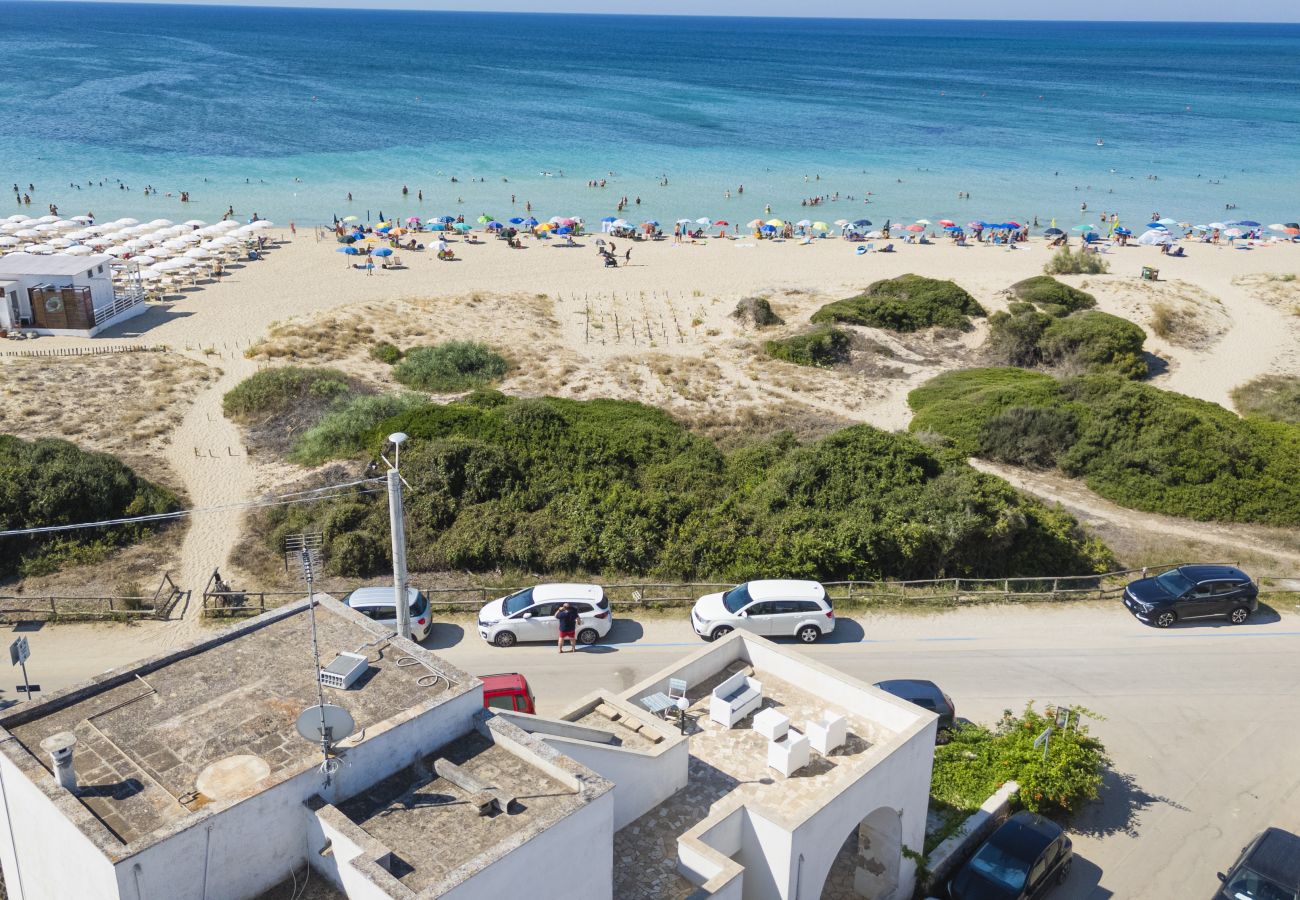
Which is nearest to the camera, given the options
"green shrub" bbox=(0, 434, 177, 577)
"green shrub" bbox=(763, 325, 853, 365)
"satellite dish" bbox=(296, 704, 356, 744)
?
"satellite dish" bbox=(296, 704, 356, 744)

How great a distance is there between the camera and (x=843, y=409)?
1442 inches

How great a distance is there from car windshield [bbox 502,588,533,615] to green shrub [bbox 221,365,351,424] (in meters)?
14.7

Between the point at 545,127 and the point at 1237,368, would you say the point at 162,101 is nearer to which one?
the point at 545,127

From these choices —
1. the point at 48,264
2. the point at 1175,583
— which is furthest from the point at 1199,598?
the point at 48,264

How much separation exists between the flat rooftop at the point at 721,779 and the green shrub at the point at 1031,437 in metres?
19.7

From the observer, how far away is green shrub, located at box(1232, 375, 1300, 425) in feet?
120

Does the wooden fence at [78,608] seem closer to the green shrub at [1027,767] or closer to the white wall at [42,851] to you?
the white wall at [42,851]

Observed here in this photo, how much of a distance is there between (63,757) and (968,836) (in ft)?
40.3

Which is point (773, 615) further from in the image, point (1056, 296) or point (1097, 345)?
point (1056, 296)

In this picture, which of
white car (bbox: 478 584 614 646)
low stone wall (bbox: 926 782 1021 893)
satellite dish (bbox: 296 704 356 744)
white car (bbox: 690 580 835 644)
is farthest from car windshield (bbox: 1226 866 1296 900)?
satellite dish (bbox: 296 704 356 744)

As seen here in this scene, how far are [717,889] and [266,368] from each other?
3115 centimetres

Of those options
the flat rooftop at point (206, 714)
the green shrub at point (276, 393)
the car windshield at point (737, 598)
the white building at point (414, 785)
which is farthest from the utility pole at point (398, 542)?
the green shrub at point (276, 393)

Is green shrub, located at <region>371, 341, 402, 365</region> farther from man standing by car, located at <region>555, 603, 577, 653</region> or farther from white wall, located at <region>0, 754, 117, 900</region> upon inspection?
white wall, located at <region>0, 754, 117, 900</region>

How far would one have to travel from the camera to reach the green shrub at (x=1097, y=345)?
40.6 m
